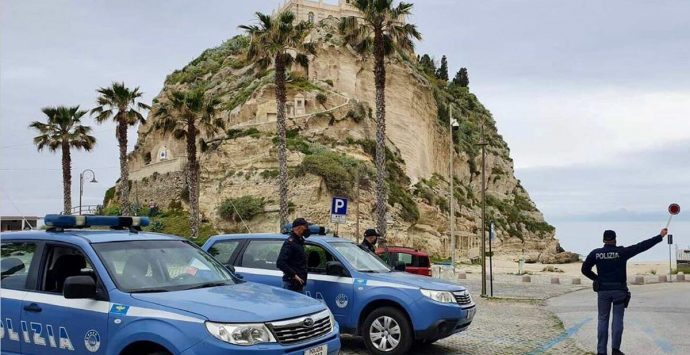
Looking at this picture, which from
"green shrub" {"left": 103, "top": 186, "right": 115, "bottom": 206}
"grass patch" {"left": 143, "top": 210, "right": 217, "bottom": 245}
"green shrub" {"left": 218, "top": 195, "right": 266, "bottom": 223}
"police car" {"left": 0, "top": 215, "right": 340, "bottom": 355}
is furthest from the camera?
"green shrub" {"left": 103, "top": 186, "right": 115, "bottom": 206}

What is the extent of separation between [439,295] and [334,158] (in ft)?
125

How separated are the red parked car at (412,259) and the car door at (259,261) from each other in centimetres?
807

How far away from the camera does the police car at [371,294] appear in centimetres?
870

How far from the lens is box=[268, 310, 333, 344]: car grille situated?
5.25 meters

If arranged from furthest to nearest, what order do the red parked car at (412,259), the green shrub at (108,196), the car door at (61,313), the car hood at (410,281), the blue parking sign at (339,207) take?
the green shrub at (108,196) < the blue parking sign at (339,207) < the red parked car at (412,259) < the car hood at (410,281) < the car door at (61,313)

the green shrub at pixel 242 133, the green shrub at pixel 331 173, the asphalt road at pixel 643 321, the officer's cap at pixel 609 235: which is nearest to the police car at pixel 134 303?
the officer's cap at pixel 609 235

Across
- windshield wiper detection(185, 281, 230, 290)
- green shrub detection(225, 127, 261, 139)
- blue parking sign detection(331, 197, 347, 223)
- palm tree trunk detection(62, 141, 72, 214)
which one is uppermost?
green shrub detection(225, 127, 261, 139)

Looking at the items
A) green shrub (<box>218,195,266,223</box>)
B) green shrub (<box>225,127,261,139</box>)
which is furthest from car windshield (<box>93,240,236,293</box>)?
green shrub (<box>225,127,261,139</box>)

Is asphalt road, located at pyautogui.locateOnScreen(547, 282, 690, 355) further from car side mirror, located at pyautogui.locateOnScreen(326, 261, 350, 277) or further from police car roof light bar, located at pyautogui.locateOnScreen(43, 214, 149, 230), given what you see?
police car roof light bar, located at pyautogui.locateOnScreen(43, 214, 149, 230)

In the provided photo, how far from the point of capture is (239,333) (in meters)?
5.04

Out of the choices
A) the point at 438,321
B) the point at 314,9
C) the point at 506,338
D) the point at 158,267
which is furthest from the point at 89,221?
the point at 314,9

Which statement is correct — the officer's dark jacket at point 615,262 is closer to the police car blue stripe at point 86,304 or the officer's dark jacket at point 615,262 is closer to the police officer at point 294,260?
the police officer at point 294,260

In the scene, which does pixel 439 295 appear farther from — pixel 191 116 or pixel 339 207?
pixel 191 116

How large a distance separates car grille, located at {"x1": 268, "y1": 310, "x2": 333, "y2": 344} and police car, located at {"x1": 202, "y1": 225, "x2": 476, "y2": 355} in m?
2.96
